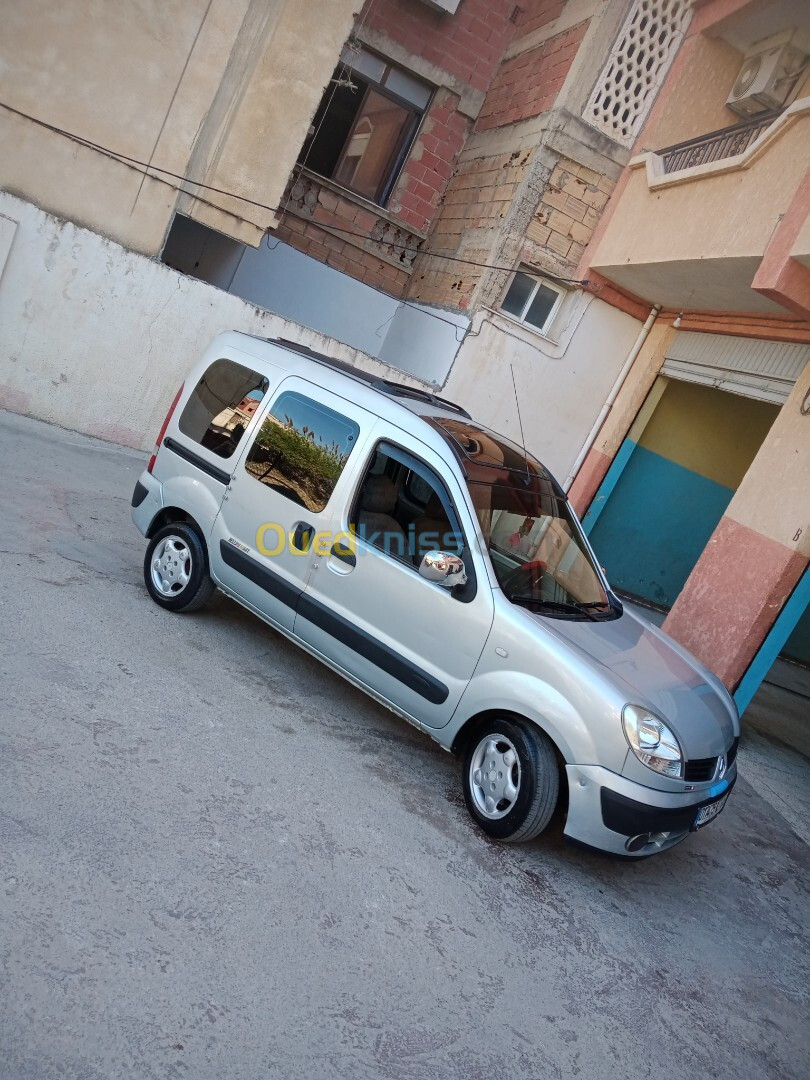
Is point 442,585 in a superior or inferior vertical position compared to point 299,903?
superior

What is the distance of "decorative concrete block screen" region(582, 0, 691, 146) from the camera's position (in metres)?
11.4

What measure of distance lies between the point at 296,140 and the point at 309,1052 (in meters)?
10.4

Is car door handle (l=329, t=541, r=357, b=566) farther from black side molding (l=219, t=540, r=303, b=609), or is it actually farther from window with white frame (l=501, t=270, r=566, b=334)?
window with white frame (l=501, t=270, r=566, b=334)

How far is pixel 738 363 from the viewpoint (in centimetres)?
1027

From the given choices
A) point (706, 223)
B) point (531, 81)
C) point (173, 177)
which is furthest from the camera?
point (531, 81)

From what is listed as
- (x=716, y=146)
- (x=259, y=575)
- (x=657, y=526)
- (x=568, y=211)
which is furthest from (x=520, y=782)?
(x=657, y=526)

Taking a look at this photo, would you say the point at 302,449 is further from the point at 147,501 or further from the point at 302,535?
the point at 147,501

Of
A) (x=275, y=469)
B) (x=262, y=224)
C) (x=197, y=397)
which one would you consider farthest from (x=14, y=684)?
(x=262, y=224)

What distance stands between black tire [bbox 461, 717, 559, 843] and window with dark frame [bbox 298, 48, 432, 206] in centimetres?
1201

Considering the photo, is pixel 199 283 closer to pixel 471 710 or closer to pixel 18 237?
pixel 18 237

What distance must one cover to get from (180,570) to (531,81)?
9.98 meters

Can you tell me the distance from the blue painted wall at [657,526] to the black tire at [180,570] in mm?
8065

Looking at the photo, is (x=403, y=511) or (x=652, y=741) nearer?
(x=652, y=741)

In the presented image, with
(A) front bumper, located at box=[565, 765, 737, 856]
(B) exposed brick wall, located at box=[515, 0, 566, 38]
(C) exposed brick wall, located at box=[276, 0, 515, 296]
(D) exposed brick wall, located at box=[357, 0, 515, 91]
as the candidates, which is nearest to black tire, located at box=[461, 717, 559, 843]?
(A) front bumper, located at box=[565, 765, 737, 856]
